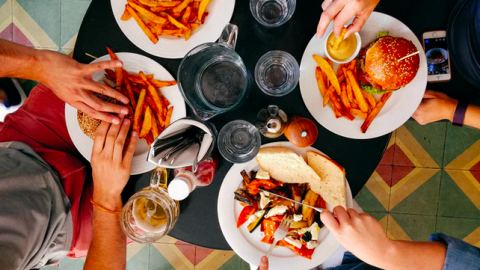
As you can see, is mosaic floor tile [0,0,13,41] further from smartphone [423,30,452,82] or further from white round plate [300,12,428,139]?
smartphone [423,30,452,82]

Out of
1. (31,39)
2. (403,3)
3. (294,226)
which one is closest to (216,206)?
(294,226)

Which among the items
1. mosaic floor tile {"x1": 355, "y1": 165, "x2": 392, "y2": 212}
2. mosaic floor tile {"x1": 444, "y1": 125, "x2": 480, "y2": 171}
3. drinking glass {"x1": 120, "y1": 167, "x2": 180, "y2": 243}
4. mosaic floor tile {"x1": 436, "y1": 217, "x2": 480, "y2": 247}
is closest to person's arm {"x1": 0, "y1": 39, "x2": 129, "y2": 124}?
drinking glass {"x1": 120, "y1": 167, "x2": 180, "y2": 243}

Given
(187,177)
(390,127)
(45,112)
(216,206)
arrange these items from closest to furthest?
(187,177) → (390,127) → (216,206) → (45,112)

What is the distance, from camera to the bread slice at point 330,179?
5.02 feet

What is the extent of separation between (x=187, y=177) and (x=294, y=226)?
23.2 inches

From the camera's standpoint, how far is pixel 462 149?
2.62 metres

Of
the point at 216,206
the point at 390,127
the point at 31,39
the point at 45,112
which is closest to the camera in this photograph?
the point at 390,127

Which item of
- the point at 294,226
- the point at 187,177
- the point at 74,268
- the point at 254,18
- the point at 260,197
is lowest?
the point at 74,268

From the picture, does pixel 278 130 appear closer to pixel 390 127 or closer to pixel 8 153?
pixel 390 127

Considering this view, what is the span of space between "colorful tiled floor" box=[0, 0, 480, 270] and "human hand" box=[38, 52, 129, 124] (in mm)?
1352

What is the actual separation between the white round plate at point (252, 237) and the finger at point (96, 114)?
0.59 m

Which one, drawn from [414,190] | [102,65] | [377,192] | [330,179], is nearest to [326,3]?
[330,179]

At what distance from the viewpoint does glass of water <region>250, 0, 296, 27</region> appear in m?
1.56

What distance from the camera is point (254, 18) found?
1575 mm
